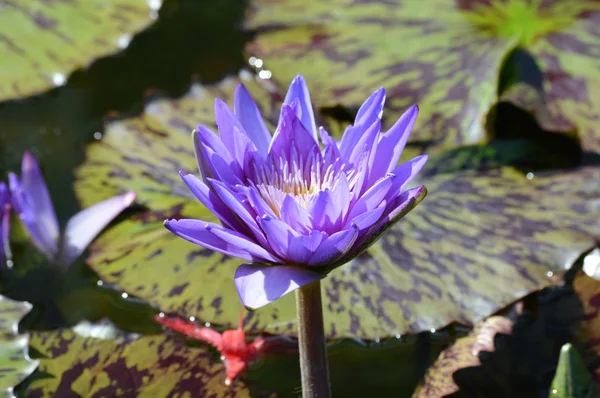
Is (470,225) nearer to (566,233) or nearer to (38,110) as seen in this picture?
(566,233)

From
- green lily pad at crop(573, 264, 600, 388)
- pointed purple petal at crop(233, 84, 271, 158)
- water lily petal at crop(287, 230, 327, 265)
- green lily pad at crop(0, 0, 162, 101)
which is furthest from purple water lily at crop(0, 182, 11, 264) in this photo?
green lily pad at crop(573, 264, 600, 388)

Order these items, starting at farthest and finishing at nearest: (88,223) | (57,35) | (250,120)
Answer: (57,35) → (88,223) → (250,120)

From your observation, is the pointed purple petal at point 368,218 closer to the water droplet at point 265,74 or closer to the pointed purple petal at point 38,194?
the pointed purple petal at point 38,194

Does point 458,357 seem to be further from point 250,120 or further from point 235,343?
point 250,120

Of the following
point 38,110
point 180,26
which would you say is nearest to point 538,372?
point 38,110

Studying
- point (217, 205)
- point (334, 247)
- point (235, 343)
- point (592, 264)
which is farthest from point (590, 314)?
point (217, 205)
